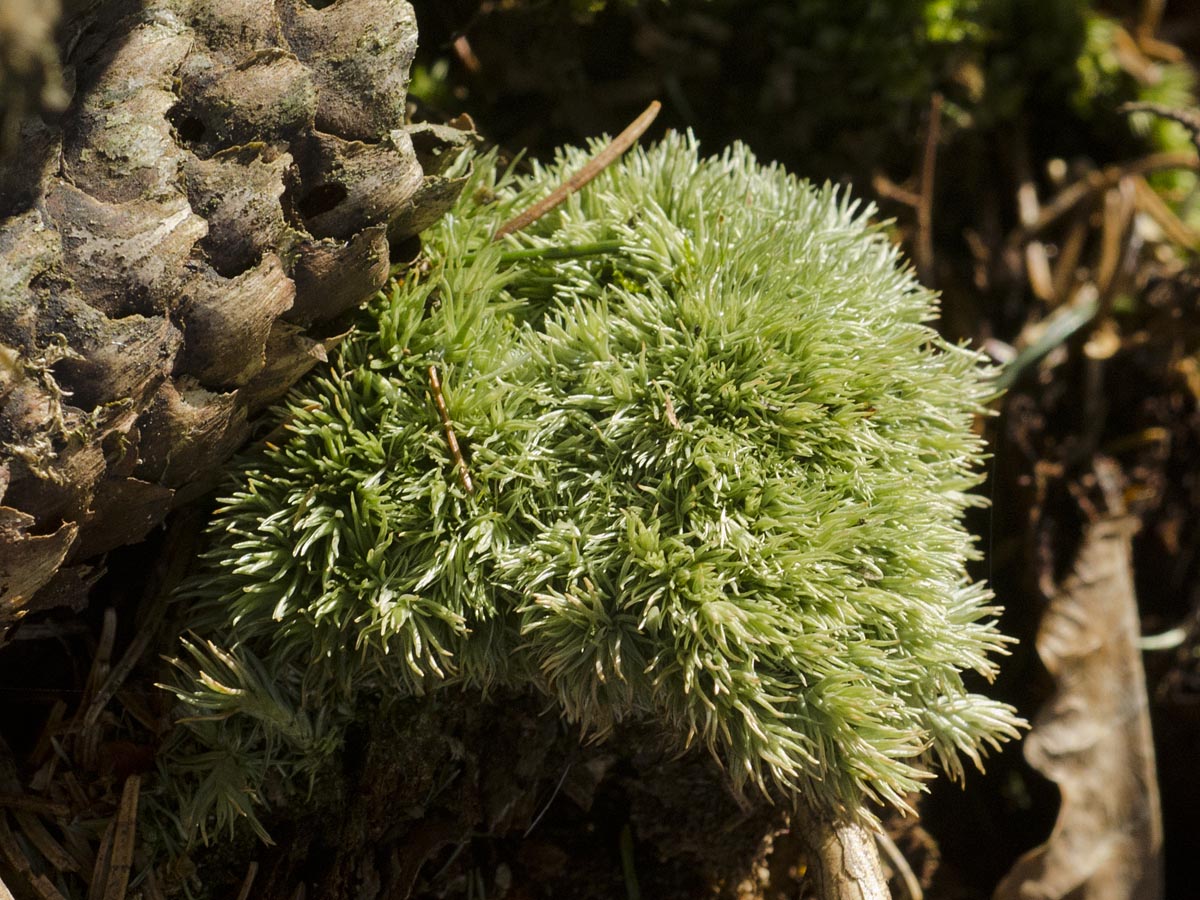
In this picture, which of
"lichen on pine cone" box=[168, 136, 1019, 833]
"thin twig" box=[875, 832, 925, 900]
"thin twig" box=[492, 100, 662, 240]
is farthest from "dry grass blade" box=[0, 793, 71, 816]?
"thin twig" box=[875, 832, 925, 900]

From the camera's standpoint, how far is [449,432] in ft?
3.87

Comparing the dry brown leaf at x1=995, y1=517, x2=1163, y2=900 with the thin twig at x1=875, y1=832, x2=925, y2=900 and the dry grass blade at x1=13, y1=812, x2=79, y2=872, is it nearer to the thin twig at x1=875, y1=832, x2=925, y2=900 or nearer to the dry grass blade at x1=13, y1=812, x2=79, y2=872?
the thin twig at x1=875, y1=832, x2=925, y2=900

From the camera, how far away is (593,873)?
4.66 ft

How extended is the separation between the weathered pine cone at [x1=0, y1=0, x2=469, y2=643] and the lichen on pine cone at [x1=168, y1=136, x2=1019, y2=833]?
105 mm

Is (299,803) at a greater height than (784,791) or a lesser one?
lesser

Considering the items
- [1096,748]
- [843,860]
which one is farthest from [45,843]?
[1096,748]

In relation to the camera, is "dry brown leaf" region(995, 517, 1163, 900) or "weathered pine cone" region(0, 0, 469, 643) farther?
"dry brown leaf" region(995, 517, 1163, 900)

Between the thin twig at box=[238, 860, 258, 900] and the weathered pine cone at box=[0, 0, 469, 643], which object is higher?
the weathered pine cone at box=[0, 0, 469, 643]

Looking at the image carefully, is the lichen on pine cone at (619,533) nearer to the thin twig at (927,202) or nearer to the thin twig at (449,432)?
the thin twig at (449,432)

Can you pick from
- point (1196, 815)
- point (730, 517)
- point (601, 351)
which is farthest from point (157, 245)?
point (1196, 815)

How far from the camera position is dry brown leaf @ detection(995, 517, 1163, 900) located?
1.61 metres

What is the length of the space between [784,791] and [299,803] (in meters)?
0.61

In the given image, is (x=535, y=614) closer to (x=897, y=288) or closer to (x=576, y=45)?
(x=897, y=288)

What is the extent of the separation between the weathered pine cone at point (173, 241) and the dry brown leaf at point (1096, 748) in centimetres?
135
